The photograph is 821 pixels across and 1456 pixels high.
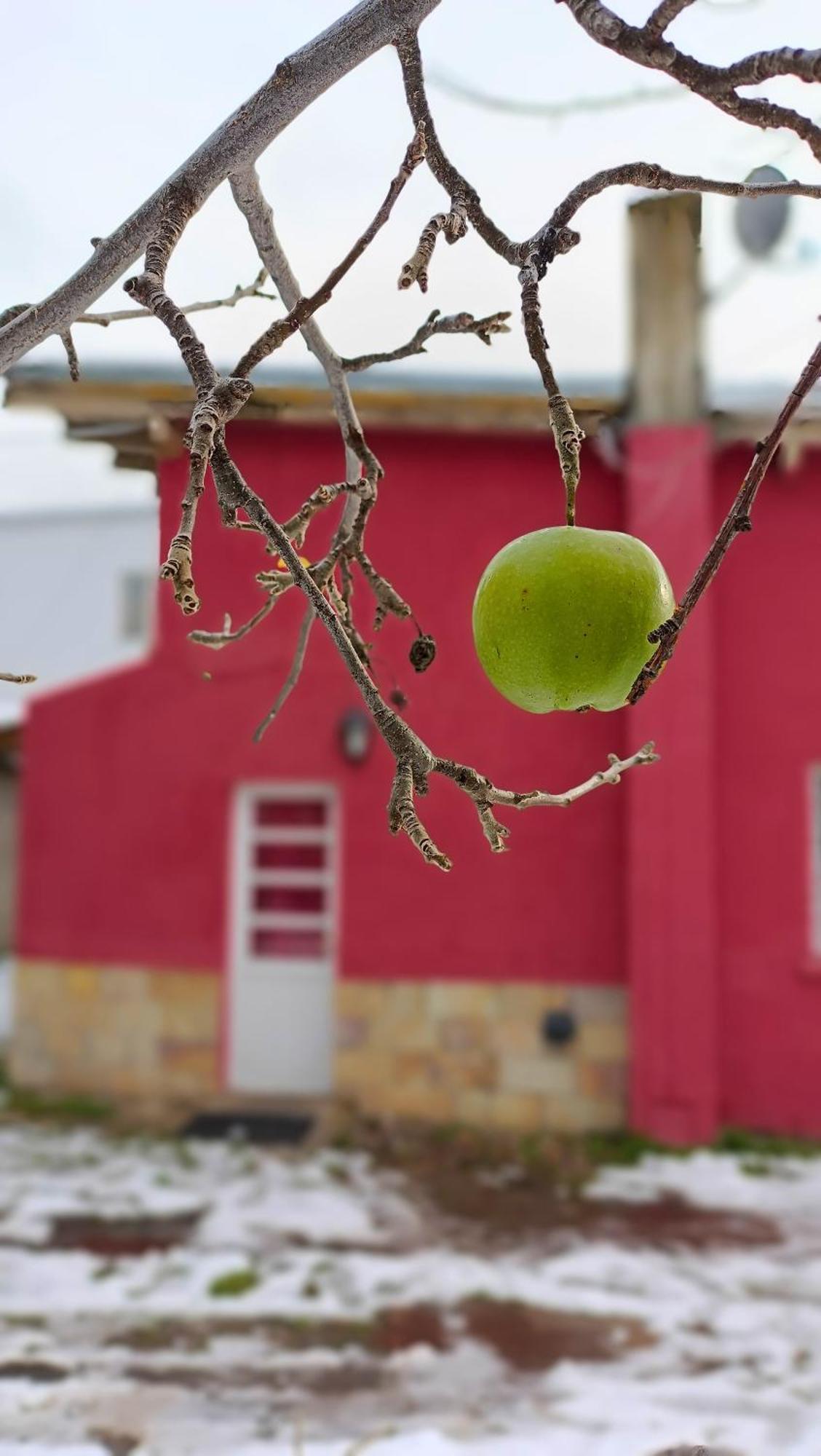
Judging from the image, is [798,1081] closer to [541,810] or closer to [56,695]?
[541,810]

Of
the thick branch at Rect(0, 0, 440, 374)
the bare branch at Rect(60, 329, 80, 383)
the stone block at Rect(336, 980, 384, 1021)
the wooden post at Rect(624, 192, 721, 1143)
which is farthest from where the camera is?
the stone block at Rect(336, 980, 384, 1021)

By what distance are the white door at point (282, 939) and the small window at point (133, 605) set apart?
31.2ft

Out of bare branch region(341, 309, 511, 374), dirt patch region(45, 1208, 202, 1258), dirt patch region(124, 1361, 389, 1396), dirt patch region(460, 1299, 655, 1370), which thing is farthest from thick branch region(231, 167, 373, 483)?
dirt patch region(45, 1208, 202, 1258)

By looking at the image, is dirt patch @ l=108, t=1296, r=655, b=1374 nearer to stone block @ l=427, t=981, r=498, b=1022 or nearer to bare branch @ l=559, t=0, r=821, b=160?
stone block @ l=427, t=981, r=498, b=1022

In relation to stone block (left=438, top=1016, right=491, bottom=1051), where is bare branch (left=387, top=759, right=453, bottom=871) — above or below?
above

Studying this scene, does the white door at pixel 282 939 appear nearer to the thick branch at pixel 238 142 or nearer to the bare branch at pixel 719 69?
the thick branch at pixel 238 142

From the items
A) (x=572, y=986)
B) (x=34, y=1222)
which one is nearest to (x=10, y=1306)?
(x=34, y=1222)

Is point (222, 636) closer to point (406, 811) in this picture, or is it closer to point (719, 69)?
point (406, 811)

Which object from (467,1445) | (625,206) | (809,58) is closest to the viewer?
(809,58)

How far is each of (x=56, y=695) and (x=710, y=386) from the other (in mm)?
3484

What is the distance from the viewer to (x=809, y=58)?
71 cm

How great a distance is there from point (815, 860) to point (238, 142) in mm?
5156

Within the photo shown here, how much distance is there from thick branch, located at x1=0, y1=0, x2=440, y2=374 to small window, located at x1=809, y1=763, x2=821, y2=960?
5.05 metres

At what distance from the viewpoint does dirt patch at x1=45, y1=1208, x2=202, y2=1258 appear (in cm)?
435
